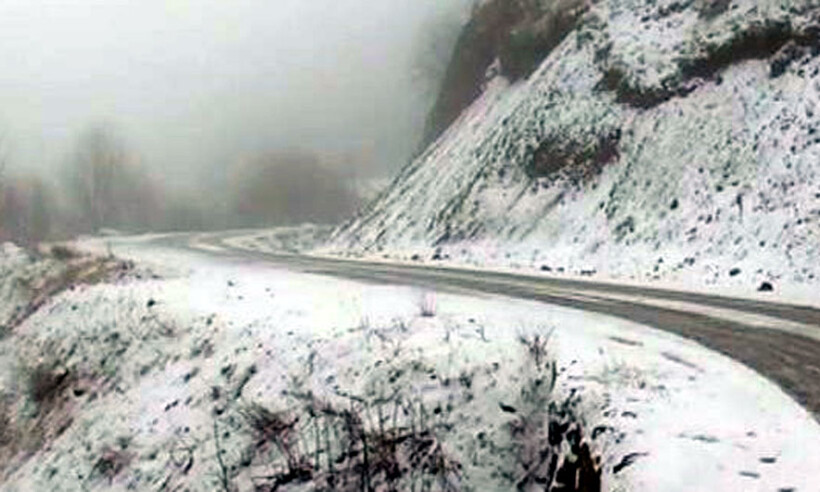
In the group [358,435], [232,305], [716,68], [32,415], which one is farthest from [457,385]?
A: [716,68]

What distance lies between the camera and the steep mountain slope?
23484mm

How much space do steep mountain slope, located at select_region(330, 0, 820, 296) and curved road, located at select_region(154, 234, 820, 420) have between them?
336 cm

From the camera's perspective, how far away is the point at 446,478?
1056 centimetres

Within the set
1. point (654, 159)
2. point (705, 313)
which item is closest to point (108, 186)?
point (654, 159)

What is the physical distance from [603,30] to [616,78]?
3.04 metres

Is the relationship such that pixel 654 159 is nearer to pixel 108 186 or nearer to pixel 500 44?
pixel 500 44

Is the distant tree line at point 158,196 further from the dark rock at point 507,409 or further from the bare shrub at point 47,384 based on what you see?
the dark rock at point 507,409

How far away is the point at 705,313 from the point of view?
15.5 m

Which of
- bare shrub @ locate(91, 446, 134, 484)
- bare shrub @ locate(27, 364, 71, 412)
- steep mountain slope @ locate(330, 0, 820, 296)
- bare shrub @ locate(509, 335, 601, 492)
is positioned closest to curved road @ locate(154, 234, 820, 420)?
bare shrub @ locate(509, 335, 601, 492)

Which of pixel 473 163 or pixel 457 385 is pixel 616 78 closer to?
pixel 473 163

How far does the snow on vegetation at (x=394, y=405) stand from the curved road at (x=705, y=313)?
441 mm

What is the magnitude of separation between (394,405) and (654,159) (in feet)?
60.4

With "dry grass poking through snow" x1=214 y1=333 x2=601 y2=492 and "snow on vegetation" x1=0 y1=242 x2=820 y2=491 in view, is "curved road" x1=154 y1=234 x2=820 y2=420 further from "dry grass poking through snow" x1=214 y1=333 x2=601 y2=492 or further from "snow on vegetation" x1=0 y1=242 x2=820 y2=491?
"dry grass poking through snow" x1=214 y1=333 x2=601 y2=492

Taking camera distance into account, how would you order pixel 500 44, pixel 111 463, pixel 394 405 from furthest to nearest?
1. pixel 500 44
2. pixel 111 463
3. pixel 394 405
